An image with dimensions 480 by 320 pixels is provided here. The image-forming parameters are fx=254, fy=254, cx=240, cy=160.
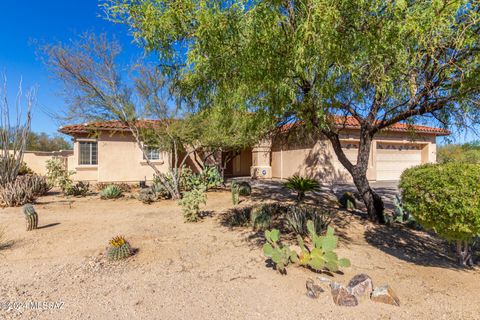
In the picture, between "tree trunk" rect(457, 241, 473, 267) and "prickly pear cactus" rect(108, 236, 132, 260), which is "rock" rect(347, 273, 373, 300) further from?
"prickly pear cactus" rect(108, 236, 132, 260)

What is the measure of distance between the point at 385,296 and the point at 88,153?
16.8 metres

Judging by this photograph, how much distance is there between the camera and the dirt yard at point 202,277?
3.15 m

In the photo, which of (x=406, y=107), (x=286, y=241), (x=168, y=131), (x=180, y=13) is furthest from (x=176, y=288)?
(x=168, y=131)

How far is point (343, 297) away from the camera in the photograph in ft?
10.8

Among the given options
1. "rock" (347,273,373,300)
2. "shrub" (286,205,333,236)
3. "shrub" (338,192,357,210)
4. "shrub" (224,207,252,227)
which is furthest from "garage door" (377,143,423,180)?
"rock" (347,273,373,300)

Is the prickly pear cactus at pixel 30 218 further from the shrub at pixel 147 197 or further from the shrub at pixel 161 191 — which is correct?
the shrub at pixel 161 191

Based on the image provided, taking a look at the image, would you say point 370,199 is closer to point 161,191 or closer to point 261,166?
point 161,191

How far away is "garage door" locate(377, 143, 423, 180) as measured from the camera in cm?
1727

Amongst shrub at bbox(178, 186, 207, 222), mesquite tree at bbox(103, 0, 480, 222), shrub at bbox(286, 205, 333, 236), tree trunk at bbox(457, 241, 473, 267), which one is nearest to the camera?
mesquite tree at bbox(103, 0, 480, 222)

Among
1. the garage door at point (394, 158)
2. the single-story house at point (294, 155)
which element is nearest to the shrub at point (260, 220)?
the single-story house at point (294, 155)

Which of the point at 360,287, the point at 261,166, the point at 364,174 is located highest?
the point at 261,166

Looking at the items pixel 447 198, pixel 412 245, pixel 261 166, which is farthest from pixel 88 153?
pixel 447 198

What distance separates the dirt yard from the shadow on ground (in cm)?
2

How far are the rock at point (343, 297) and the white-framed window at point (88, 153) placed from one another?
16.1 meters
